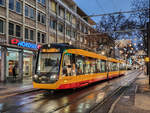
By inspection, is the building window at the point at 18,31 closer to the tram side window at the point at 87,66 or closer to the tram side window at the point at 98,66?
the tram side window at the point at 98,66

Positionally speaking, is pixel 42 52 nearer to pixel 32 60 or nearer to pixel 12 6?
pixel 12 6

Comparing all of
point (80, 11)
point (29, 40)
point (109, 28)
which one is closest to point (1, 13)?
point (29, 40)

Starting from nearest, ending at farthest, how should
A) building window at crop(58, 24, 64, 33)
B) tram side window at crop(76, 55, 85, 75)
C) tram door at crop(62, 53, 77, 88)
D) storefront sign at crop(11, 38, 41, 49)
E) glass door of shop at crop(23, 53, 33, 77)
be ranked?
tram door at crop(62, 53, 77, 88), tram side window at crop(76, 55, 85, 75), storefront sign at crop(11, 38, 41, 49), glass door of shop at crop(23, 53, 33, 77), building window at crop(58, 24, 64, 33)

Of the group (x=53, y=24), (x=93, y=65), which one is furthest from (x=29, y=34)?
(x=93, y=65)

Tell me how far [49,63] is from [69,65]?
1.36 meters

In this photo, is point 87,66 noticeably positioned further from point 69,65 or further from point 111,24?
point 111,24

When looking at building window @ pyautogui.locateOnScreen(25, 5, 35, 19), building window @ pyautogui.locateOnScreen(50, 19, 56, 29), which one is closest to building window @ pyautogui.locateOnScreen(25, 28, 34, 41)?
building window @ pyautogui.locateOnScreen(25, 5, 35, 19)

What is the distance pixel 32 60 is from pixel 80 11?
25.8m

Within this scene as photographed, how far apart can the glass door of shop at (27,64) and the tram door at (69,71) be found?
43.8 ft

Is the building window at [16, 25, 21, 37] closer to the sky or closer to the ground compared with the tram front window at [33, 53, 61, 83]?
closer to the sky

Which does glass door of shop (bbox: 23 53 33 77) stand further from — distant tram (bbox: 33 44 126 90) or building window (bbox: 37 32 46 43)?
distant tram (bbox: 33 44 126 90)

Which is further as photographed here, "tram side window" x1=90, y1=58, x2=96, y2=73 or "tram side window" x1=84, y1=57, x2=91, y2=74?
"tram side window" x1=90, y1=58, x2=96, y2=73

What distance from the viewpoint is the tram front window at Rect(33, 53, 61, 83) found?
38.8 feet

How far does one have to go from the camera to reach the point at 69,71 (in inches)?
500
